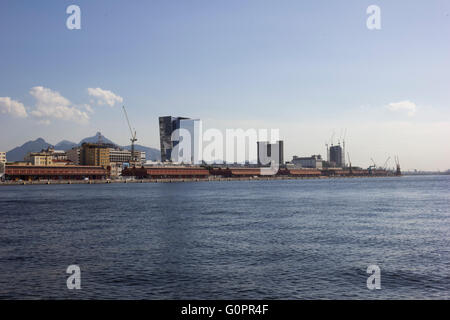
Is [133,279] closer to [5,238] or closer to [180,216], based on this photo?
[5,238]

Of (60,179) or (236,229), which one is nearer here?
(236,229)

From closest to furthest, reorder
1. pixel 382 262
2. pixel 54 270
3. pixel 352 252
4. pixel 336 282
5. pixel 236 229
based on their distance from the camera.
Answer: pixel 336 282 < pixel 54 270 < pixel 382 262 < pixel 352 252 < pixel 236 229

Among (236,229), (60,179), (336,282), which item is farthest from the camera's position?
(60,179)

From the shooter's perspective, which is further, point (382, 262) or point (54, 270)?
point (382, 262)

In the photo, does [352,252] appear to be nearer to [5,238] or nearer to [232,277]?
[232,277]

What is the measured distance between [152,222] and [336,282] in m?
26.3

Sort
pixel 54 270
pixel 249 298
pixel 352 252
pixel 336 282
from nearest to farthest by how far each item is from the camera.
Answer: pixel 249 298 → pixel 336 282 → pixel 54 270 → pixel 352 252

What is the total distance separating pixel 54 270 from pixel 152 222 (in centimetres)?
2056

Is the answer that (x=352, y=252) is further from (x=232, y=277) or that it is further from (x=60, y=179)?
(x=60, y=179)

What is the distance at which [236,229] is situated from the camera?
36.5 metres

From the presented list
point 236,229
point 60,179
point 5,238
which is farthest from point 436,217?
point 60,179

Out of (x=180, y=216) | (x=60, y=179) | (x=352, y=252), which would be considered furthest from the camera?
(x=60, y=179)

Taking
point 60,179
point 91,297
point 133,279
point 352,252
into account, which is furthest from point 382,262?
point 60,179

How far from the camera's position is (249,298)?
56.2 ft
